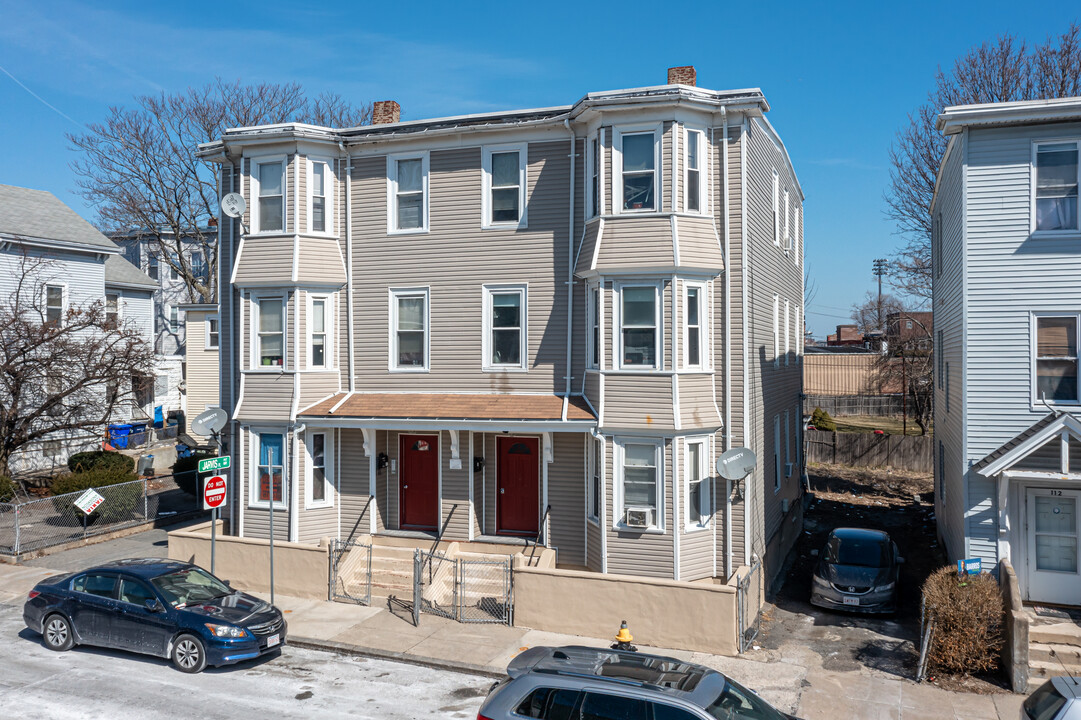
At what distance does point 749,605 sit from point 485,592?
505cm

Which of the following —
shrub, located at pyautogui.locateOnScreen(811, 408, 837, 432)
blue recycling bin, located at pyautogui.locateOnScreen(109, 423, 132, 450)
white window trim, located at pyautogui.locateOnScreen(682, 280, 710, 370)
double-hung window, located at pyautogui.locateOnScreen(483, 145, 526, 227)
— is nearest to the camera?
white window trim, located at pyautogui.locateOnScreen(682, 280, 710, 370)

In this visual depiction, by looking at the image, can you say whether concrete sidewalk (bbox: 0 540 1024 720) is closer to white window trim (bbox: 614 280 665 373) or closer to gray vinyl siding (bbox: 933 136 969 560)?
gray vinyl siding (bbox: 933 136 969 560)

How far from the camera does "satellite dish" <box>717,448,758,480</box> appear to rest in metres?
15.3

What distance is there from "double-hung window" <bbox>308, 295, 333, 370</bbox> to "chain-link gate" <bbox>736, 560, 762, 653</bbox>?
33.4ft

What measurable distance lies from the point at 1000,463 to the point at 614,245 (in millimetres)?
Result: 7695

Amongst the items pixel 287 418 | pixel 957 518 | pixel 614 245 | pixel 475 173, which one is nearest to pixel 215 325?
pixel 287 418

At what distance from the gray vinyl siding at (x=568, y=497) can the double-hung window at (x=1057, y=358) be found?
834 centimetres

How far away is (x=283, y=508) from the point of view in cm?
1797

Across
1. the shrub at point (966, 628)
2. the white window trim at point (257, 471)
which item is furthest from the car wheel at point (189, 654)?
the shrub at point (966, 628)

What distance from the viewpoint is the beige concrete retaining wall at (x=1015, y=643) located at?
11.6 m

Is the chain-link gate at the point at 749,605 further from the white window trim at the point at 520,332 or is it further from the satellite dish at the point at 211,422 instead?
the satellite dish at the point at 211,422

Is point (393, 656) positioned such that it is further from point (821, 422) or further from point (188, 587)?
point (821, 422)

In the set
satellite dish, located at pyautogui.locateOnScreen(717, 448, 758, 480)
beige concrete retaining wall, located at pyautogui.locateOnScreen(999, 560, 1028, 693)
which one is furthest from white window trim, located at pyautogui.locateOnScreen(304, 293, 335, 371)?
beige concrete retaining wall, located at pyautogui.locateOnScreen(999, 560, 1028, 693)

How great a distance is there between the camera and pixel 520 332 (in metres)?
17.3
